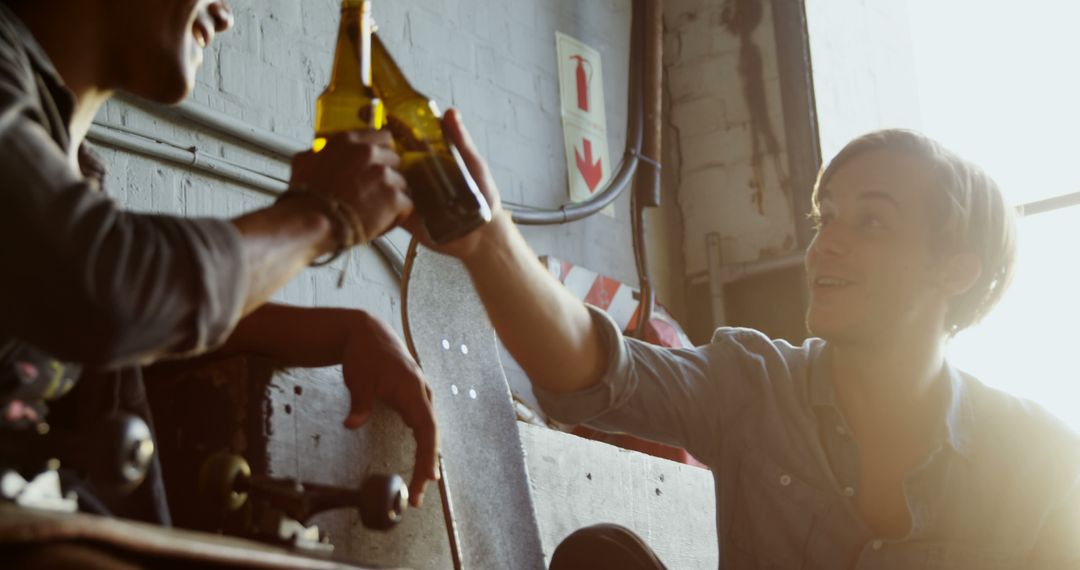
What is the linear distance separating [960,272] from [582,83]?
2033mm

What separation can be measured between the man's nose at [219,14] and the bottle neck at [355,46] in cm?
12

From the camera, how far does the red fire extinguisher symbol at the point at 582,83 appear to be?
3.69m

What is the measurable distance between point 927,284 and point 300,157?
A: 114 cm

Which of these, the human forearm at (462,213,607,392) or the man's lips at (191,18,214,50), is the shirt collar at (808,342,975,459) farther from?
the man's lips at (191,18,214,50)

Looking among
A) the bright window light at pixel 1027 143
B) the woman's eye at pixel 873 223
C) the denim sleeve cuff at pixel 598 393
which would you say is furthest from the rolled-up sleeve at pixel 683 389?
the bright window light at pixel 1027 143

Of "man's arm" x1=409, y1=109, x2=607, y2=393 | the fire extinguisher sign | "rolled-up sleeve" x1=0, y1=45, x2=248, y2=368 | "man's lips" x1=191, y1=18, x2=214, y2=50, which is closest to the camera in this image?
"rolled-up sleeve" x1=0, y1=45, x2=248, y2=368

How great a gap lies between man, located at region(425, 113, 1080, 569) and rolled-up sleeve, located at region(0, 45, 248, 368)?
0.74m

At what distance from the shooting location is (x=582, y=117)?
3680 mm

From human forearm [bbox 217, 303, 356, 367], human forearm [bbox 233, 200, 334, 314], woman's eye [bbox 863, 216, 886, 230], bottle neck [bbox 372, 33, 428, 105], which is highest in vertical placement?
bottle neck [bbox 372, 33, 428, 105]

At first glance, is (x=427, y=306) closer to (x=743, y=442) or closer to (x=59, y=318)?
(x=743, y=442)

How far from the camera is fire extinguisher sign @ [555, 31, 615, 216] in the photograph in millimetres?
3594

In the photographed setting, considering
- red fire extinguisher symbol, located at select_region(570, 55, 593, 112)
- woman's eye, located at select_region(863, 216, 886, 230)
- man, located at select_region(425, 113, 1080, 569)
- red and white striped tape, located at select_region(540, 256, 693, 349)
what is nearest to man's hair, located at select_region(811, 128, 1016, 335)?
man, located at select_region(425, 113, 1080, 569)

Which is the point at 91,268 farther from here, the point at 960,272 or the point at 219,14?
the point at 960,272

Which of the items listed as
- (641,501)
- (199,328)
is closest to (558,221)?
(641,501)
